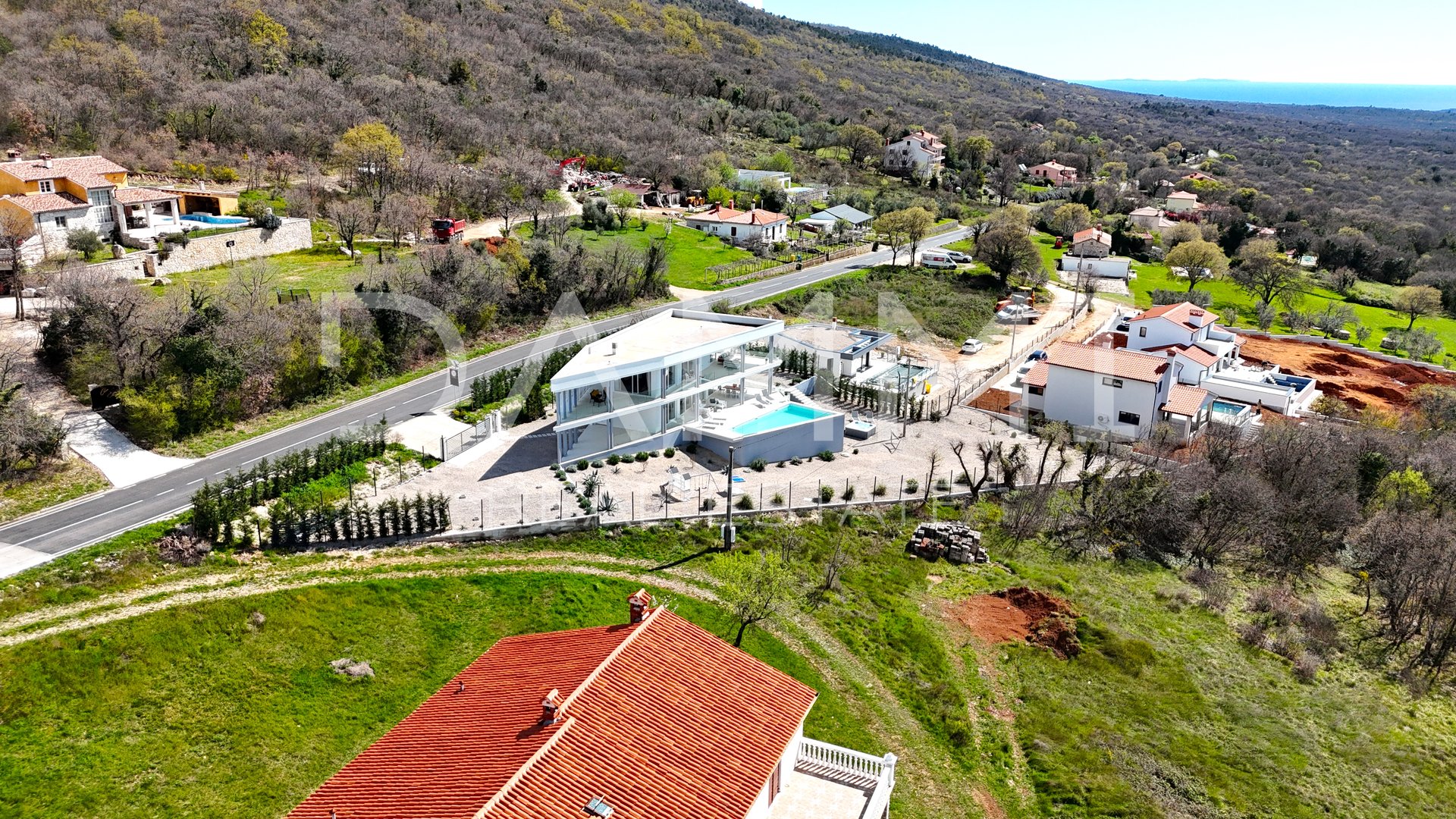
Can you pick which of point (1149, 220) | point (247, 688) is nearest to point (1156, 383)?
point (247, 688)

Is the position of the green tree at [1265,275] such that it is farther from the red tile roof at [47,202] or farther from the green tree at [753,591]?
the red tile roof at [47,202]

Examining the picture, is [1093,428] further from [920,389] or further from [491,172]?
[491,172]

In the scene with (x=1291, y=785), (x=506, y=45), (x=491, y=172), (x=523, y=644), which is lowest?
(x=1291, y=785)

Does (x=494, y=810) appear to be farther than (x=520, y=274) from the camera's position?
No

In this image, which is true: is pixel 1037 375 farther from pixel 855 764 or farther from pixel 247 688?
pixel 247 688

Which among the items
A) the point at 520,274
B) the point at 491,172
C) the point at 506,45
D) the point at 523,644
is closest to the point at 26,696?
the point at 523,644

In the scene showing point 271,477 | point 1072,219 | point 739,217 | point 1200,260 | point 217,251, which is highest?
point 739,217

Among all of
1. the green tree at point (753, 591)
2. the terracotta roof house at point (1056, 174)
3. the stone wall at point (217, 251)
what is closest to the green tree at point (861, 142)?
the terracotta roof house at point (1056, 174)
